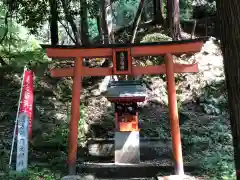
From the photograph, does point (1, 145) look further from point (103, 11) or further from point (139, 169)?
point (103, 11)

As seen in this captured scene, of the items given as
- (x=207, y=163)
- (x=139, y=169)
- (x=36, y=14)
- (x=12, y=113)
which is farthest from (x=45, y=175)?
(x=36, y=14)

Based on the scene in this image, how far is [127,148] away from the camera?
8.18 m

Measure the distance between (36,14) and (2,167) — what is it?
4943 millimetres

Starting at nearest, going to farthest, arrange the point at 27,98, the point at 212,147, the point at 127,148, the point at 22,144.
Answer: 1. the point at 22,144
2. the point at 27,98
3. the point at 127,148
4. the point at 212,147

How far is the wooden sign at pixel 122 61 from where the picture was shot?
775 centimetres

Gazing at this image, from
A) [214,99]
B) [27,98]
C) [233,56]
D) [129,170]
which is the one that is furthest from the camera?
[214,99]

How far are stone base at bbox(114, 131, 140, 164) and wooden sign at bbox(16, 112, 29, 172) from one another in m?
2.06

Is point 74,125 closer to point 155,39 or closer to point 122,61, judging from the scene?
point 122,61

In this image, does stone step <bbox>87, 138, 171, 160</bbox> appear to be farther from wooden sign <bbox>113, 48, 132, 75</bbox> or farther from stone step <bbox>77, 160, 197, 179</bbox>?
wooden sign <bbox>113, 48, 132, 75</bbox>

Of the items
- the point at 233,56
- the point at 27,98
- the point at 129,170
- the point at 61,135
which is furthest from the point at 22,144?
the point at 233,56

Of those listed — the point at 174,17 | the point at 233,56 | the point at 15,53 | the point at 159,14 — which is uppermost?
the point at 159,14

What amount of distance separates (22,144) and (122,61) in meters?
2.62

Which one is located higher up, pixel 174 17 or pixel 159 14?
pixel 159 14

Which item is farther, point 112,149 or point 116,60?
point 112,149
